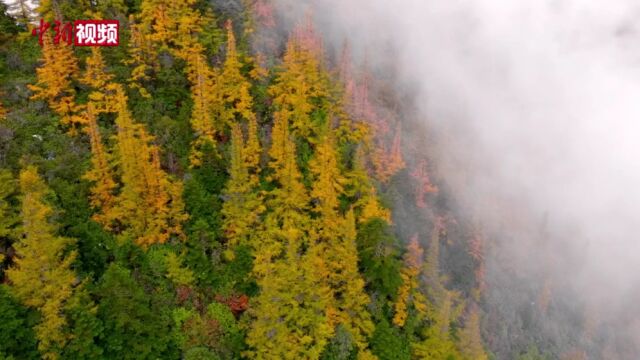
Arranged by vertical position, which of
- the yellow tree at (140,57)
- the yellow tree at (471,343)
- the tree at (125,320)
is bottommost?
the yellow tree at (471,343)

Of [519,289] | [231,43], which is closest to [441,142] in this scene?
[519,289]

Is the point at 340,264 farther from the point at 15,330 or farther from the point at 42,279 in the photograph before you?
the point at 15,330

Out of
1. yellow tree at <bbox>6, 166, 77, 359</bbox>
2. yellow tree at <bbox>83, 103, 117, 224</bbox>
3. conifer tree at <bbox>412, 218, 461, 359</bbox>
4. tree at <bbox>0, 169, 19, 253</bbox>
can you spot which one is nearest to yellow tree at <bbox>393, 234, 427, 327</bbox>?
conifer tree at <bbox>412, 218, 461, 359</bbox>

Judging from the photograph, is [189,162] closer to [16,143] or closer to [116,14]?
[16,143]

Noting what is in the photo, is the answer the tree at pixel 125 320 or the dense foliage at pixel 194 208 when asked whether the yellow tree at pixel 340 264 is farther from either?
the tree at pixel 125 320

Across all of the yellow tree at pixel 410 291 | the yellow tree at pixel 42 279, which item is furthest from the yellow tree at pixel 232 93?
the yellow tree at pixel 42 279

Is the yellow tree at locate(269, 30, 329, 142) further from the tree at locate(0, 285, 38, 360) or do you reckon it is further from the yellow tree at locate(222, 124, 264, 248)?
the tree at locate(0, 285, 38, 360)

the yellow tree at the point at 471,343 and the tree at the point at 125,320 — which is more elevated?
the tree at the point at 125,320
